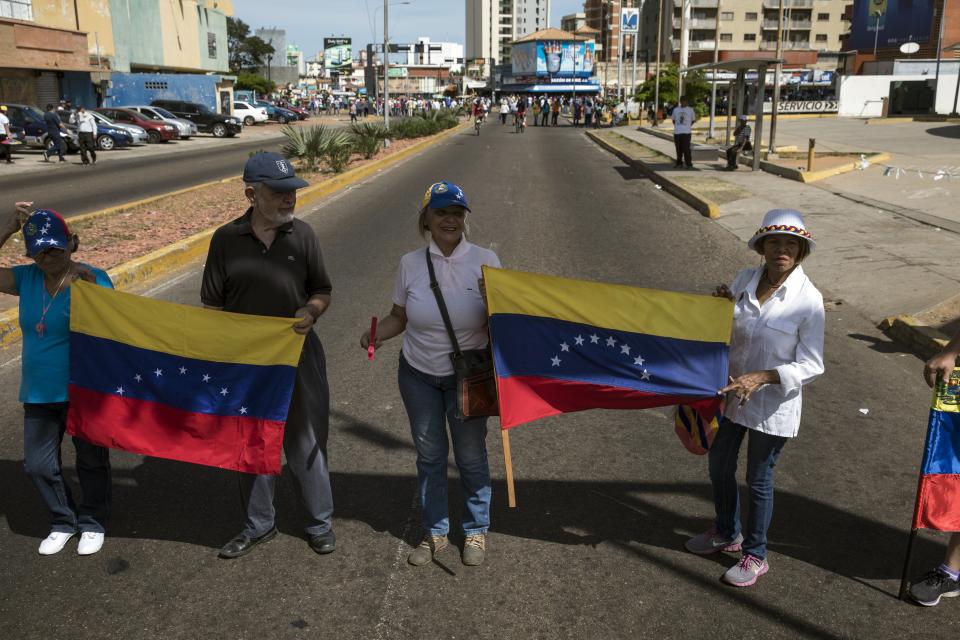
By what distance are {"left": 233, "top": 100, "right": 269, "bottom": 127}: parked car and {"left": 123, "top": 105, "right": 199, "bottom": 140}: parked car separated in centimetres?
1442

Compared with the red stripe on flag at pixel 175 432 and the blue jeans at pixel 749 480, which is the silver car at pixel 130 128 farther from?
the blue jeans at pixel 749 480

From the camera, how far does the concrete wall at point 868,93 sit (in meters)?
54.6

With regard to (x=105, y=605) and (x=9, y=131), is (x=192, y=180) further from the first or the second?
(x=105, y=605)

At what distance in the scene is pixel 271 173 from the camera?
3.73 metres

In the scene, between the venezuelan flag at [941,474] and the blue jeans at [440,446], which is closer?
the venezuelan flag at [941,474]

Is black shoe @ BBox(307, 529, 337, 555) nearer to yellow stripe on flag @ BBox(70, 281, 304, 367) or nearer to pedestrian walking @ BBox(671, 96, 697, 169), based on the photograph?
yellow stripe on flag @ BBox(70, 281, 304, 367)

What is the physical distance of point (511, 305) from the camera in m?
3.86

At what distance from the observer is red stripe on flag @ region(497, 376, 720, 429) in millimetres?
3906

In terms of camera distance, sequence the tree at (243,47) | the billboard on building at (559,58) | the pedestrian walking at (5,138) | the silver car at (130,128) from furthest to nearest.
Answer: the billboard on building at (559,58)
the tree at (243,47)
the silver car at (130,128)
the pedestrian walking at (5,138)

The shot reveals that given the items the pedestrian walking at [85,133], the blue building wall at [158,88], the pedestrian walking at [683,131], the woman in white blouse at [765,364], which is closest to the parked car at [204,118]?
the blue building wall at [158,88]

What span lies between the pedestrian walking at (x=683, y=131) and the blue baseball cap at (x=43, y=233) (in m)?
19.9

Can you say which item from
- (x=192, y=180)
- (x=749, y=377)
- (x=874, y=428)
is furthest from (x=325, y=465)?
(x=192, y=180)

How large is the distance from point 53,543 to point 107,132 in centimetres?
3257

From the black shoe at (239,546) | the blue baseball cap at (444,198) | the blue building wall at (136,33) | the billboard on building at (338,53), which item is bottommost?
the black shoe at (239,546)
